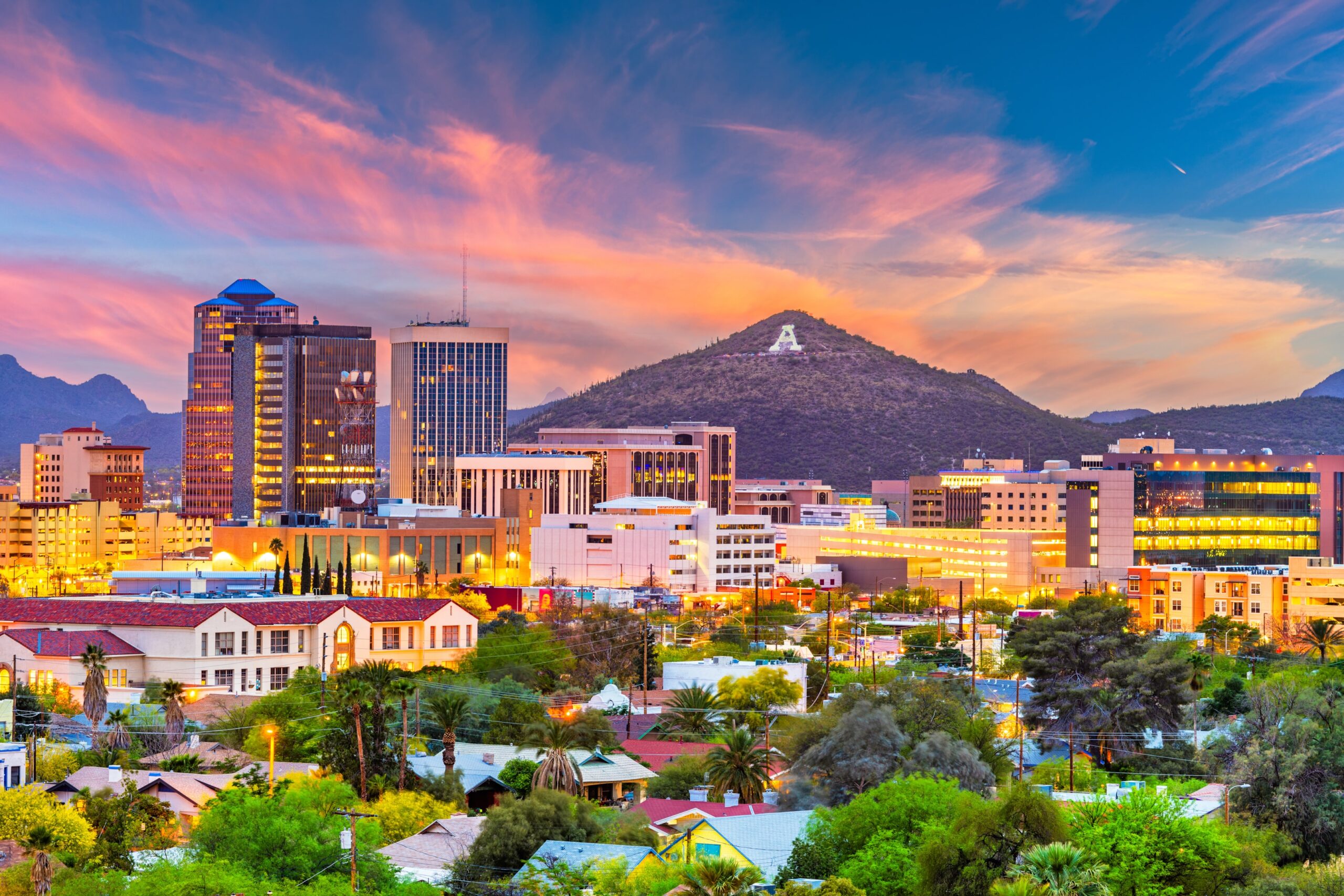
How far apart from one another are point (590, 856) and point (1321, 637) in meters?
79.5

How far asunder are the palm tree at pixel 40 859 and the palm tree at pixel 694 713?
35000 mm

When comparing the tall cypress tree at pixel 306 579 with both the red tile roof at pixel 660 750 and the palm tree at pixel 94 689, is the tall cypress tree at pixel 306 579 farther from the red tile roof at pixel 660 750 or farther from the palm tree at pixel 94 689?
the red tile roof at pixel 660 750

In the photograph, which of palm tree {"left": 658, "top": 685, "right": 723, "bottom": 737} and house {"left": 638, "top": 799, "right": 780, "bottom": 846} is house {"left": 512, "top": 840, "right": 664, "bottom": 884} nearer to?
house {"left": 638, "top": 799, "right": 780, "bottom": 846}

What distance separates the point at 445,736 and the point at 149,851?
16.3 meters

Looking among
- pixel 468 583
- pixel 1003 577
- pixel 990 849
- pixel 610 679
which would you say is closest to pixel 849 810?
pixel 990 849

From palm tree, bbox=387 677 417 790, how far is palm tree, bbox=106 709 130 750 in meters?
10.0

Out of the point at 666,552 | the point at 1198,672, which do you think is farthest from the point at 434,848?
the point at 666,552

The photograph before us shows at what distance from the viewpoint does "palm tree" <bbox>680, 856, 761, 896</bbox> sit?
41.7 meters

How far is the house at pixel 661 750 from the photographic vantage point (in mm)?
71062

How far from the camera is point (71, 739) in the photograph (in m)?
71.2

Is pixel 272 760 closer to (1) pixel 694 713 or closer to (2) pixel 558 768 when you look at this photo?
(2) pixel 558 768

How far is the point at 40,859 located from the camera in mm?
48250

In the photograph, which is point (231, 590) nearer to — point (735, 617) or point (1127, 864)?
point (735, 617)

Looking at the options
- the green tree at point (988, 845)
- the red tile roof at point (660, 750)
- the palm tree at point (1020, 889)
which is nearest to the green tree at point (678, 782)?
the red tile roof at point (660, 750)
